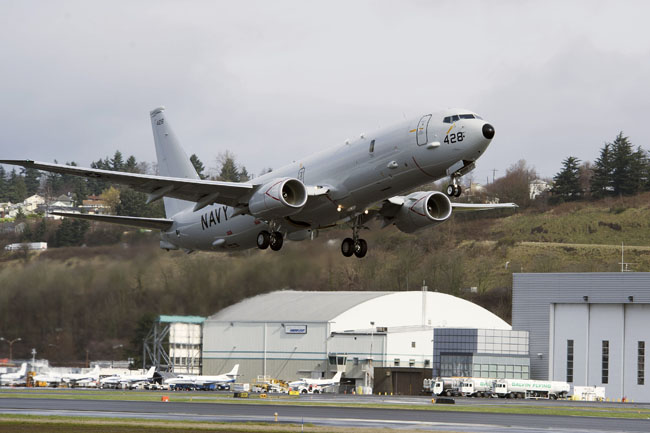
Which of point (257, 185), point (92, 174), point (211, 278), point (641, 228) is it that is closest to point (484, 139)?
point (257, 185)

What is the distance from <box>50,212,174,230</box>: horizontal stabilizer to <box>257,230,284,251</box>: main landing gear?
8549 mm

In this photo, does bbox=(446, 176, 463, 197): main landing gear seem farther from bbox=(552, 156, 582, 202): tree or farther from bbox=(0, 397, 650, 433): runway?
bbox=(552, 156, 582, 202): tree

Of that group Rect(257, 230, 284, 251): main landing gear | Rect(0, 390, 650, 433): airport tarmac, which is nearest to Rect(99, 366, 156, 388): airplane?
Rect(0, 390, 650, 433): airport tarmac

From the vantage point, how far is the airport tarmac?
50125 millimetres

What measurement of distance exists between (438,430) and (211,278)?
27.5 m

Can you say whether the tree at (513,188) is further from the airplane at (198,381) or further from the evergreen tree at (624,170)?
the airplane at (198,381)

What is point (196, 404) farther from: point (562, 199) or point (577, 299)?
point (562, 199)

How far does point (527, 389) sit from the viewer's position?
94.4 m

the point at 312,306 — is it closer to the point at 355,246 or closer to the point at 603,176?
the point at 355,246

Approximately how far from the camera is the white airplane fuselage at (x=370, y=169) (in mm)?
43344

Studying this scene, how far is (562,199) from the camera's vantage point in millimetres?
181500

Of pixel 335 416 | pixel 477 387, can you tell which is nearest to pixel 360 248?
pixel 335 416

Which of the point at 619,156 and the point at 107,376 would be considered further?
the point at 619,156

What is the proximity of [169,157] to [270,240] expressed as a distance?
15106 mm
